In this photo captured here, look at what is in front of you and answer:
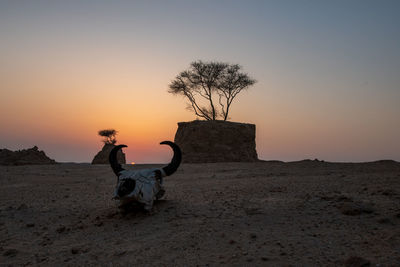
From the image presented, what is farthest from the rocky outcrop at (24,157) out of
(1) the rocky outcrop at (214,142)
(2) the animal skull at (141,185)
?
(2) the animal skull at (141,185)

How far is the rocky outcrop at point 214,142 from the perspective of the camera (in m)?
20.9

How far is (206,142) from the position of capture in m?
21.0

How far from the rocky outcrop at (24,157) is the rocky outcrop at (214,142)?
8.33 metres

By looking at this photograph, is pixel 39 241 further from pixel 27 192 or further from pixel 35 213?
pixel 27 192

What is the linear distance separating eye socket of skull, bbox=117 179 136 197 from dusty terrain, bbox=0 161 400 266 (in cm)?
50

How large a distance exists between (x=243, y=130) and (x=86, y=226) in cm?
1701

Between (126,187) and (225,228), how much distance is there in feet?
5.31

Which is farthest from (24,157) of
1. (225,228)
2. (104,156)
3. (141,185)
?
(225,228)

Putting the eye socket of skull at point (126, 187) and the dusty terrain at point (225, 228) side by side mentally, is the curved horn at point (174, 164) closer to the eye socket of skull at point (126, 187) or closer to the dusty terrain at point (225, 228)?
the dusty terrain at point (225, 228)

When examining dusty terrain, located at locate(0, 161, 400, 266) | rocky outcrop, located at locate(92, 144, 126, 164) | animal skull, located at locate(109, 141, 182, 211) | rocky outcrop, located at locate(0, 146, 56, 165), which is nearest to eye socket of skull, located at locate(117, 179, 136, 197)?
animal skull, located at locate(109, 141, 182, 211)

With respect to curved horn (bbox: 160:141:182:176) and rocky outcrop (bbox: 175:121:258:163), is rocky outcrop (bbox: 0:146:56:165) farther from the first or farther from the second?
curved horn (bbox: 160:141:182:176)

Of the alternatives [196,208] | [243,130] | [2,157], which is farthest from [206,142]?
[196,208]

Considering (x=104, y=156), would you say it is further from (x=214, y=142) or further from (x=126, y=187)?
(x=126, y=187)

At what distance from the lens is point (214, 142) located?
69.2ft
